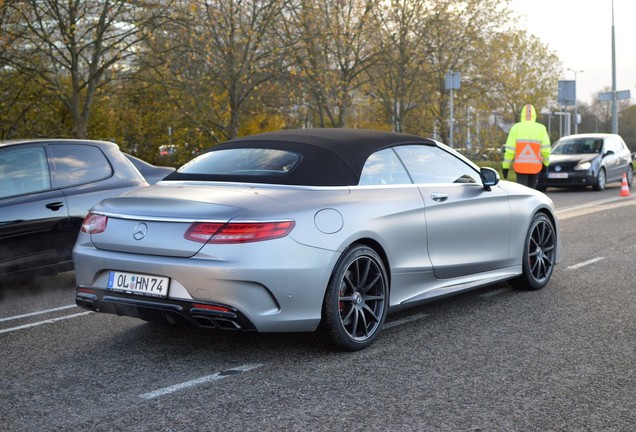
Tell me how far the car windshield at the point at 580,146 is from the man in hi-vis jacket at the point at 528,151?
11.7 meters

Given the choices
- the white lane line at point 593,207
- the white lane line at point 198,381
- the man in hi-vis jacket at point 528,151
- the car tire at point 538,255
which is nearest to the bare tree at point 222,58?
the white lane line at point 593,207

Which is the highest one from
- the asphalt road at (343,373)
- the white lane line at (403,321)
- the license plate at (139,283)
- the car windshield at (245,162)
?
the car windshield at (245,162)

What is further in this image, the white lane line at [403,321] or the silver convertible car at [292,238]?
the white lane line at [403,321]

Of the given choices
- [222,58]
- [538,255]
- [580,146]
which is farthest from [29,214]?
[580,146]

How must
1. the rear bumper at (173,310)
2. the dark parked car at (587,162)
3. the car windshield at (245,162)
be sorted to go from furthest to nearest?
the dark parked car at (587,162) → the car windshield at (245,162) → the rear bumper at (173,310)

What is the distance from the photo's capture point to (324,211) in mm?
5395

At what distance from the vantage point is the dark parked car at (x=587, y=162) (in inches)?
914

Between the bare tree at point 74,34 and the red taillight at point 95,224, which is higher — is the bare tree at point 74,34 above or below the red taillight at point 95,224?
above

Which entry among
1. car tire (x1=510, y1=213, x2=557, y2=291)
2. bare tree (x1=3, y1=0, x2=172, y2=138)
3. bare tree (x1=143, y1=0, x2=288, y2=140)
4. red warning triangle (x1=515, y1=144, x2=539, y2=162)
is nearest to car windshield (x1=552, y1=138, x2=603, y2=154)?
bare tree (x1=143, y1=0, x2=288, y2=140)

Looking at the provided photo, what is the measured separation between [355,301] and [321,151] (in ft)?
3.40

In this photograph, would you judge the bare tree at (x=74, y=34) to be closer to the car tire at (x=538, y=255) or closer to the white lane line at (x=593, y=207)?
the white lane line at (x=593, y=207)

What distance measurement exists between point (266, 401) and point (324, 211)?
133 cm

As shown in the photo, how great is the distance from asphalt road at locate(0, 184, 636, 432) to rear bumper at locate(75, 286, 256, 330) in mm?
288

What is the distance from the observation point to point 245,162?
235 inches
